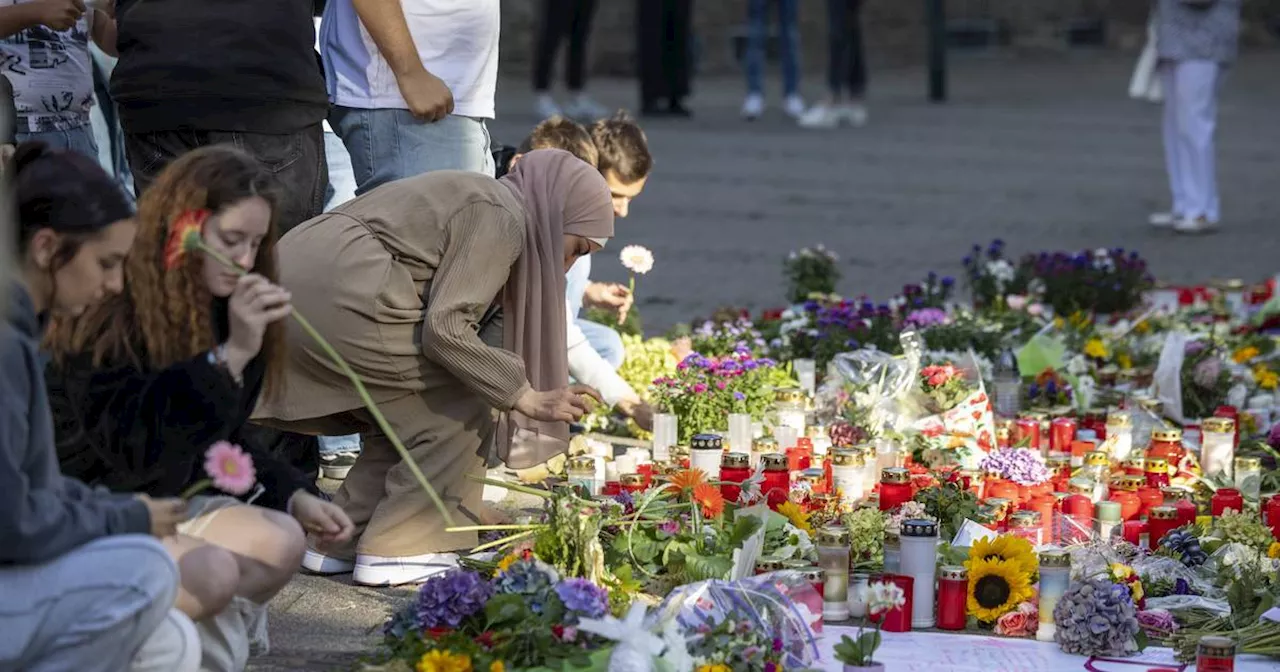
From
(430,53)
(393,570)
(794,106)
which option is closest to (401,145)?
(430,53)

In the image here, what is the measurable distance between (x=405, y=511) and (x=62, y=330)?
119cm

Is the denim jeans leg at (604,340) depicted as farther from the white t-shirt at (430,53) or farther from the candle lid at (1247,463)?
the candle lid at (1247,463)

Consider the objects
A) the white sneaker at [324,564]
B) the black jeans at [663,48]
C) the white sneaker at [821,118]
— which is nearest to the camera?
the white sneaker at [324,564]

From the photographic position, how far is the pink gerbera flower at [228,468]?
315 cm

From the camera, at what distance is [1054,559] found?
3.89 meters

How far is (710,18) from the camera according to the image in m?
17.2

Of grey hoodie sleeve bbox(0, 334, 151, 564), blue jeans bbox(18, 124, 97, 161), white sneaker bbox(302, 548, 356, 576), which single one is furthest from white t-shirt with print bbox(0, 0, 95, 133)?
grey hoodie sleeve bbox(0, 334, 151, 564)

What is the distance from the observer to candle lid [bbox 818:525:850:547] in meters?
4.03

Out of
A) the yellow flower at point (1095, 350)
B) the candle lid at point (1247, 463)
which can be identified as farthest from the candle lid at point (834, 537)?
the yellow flower at point (1095, 350)

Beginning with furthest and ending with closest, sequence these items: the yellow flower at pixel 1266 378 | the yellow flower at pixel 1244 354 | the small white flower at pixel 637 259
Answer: the yellow flower at pixel 1244 354
the yellow flower at pixel 1266 378
the small white flower at pixel 637 259

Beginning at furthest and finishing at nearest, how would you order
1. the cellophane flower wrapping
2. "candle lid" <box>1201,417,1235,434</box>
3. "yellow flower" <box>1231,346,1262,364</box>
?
"yellow flower" <box>1231,346,1262,364</box> → "candle lid" <box>1201,417,1235,434</box> → the cellophane flower wrapping

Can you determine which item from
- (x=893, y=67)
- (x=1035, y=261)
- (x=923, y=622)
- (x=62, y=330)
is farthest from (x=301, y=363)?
(x=893, y=67)

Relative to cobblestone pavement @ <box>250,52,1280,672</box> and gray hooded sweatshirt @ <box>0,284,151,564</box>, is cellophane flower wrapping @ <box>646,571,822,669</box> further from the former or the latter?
cobblestone pavement @ <box>250,52,1280,672</box>

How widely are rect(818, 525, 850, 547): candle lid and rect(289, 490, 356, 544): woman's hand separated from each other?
3.34 ft
